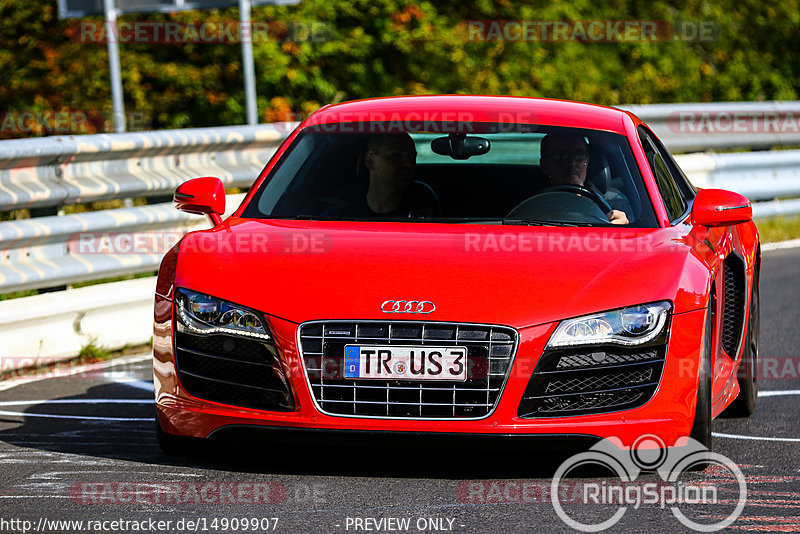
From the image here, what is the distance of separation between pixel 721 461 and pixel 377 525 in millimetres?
1655

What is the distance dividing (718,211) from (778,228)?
8367 mm

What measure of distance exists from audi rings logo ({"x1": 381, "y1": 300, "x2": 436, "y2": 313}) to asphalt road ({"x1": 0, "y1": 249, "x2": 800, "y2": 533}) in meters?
0.53

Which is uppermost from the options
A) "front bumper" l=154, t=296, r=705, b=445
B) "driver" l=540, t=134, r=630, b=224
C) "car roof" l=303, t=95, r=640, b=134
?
"car roof" l=303, t=95, r=640, b=134

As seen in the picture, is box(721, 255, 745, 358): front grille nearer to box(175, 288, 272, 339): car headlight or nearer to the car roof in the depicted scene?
the car roof

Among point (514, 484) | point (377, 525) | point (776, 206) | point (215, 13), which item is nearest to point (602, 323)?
point (514, 484)

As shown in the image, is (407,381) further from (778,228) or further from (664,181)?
(778,228)

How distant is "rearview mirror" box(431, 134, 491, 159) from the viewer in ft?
21.4

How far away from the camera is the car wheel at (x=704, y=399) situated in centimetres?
526

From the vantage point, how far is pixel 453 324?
16.5 feet

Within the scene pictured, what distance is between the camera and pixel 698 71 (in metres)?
25.0

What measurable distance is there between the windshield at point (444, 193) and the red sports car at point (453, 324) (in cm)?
2
